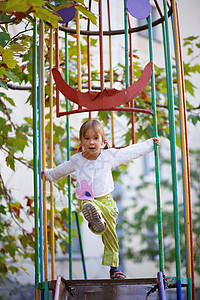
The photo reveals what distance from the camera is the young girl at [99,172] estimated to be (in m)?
2.52

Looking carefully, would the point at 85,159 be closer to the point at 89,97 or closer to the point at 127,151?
the point at 127,151

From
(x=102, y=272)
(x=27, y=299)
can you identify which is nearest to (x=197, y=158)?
(x=102, y=272)

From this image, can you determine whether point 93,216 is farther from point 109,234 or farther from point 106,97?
point 106,97

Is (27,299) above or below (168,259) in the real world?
below

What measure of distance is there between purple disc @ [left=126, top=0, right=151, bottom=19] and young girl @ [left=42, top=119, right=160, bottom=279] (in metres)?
0.65

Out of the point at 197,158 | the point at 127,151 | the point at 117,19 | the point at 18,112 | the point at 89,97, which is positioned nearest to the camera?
the point at 89,97

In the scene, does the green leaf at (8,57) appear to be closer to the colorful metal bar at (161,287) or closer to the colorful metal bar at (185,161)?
the colorful metal bar at (185,161)

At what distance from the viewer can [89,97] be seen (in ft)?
7.59

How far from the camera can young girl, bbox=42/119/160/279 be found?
2518mm

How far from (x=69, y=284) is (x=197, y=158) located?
19.9 ft

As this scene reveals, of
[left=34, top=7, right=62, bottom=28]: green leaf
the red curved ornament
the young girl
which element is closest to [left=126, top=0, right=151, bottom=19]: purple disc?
the red curved ornament

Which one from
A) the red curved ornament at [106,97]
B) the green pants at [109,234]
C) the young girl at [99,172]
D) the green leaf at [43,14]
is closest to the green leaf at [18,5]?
the green leaf at [43,14]

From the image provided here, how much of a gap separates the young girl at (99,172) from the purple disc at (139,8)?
0.65 metres

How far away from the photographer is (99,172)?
2.56m
